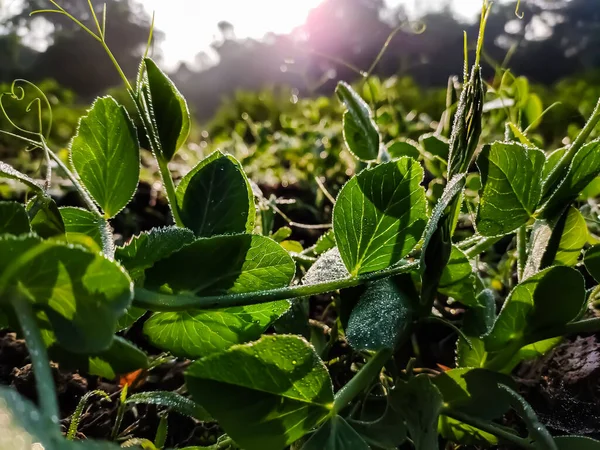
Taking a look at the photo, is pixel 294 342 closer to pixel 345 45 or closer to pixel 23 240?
pixel 23 240

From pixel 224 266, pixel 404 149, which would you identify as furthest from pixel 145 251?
pixel 404 149

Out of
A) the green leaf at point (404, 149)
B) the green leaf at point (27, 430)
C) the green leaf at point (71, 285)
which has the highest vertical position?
the green leaf at point (404, 149)

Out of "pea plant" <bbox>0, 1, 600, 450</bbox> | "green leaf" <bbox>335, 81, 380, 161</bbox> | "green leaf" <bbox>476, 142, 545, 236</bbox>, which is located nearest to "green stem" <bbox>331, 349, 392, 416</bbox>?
"pea plant" <bbox>0, 1, 600, 450</bbox>

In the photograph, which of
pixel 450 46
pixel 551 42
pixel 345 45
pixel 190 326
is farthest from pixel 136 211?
pixel 551 42

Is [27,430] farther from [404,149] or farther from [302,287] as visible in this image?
[404,149]

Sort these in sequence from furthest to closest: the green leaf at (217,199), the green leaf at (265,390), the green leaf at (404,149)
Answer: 1. the green leaf at (404,149)
2. the green leaf at (217,199)
3. the green leaf at (265,390)

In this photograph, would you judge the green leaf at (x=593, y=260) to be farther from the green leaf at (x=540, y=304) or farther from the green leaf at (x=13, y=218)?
the green leaf at (x=13, y=218)

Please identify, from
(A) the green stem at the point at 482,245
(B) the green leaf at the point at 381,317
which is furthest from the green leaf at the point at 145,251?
(A) the green stem at the point at 482,245
